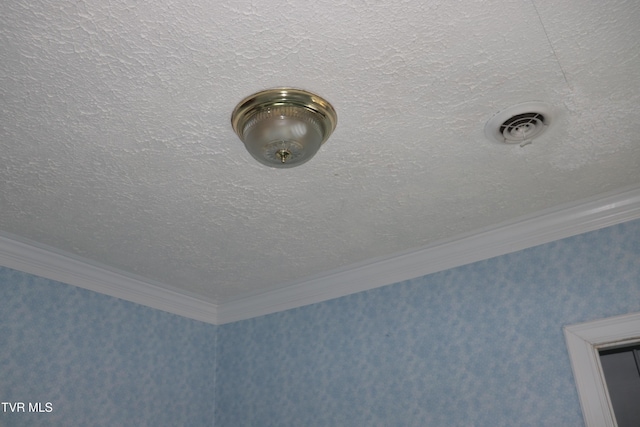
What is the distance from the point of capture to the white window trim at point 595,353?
2.08 metres

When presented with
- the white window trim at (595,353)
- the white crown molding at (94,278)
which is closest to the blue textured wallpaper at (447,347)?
the white window trim at (595,353)

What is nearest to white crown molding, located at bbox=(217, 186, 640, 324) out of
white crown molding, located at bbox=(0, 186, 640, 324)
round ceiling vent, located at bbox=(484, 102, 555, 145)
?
white crown molding, located at bbox=(0, 186, 640, 324)

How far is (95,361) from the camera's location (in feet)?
9.04

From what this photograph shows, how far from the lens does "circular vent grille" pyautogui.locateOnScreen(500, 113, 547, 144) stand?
69.8 inches

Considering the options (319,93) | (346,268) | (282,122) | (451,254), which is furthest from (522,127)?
(346,268)

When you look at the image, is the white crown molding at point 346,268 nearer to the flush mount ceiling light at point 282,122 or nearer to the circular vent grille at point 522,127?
the circular vent grille at point 522,127

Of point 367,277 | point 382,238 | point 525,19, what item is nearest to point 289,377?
Answer: point 367,277

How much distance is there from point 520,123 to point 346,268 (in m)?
1.43

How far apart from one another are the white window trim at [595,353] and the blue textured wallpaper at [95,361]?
217 centimetres

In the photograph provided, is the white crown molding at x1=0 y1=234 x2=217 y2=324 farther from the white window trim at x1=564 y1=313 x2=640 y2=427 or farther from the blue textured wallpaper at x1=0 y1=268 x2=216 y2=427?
the white window trim at x1=564 y1=313 x2=640 y2=427

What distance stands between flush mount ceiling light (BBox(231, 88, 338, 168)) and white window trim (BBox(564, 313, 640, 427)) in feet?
4.76

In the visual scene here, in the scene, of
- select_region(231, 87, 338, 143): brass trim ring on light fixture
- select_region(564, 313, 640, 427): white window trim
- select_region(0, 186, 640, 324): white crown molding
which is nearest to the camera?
select_region(231, 87, 338, 143): brass trim ring on light fixture

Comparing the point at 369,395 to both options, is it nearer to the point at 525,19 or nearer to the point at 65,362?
the point at 65,362

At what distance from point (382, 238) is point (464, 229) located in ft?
1.34
